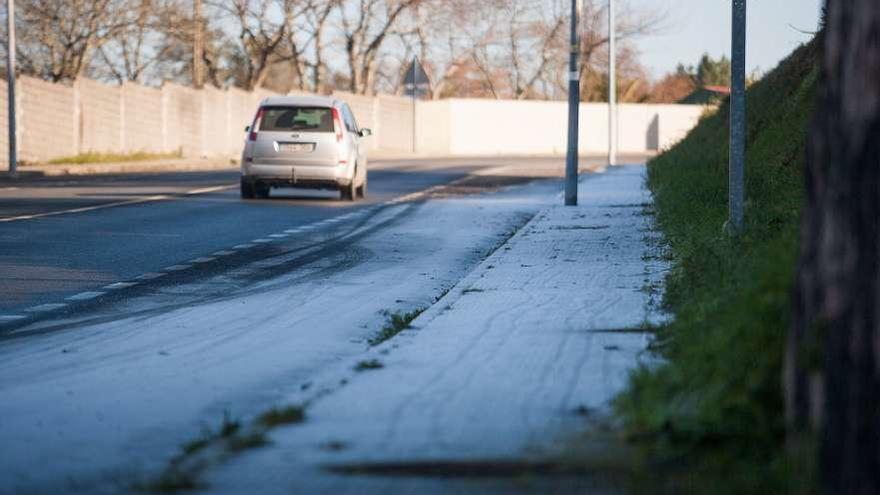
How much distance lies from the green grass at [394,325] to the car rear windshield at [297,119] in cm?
1603

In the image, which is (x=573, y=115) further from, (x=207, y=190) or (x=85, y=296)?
(x=85, y=296)

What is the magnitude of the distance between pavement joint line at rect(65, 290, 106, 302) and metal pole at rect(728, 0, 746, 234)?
4.63 metres

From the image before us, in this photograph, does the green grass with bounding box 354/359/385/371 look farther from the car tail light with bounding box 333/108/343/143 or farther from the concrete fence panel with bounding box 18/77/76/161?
the concrete fence panel with bounding box 18/77/76/161

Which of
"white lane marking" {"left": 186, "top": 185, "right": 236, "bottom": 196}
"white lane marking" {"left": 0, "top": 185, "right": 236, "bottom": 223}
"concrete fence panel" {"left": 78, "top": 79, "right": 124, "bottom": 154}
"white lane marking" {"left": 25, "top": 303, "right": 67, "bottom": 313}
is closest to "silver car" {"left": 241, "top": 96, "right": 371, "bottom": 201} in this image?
"white lane marking" {"left": 0, "top": 185, "right": 236, "bottom": 223}

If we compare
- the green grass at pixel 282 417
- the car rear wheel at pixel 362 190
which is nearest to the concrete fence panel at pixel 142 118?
the car rear wheel at pixel 362 190

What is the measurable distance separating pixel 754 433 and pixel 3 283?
875 centimetres

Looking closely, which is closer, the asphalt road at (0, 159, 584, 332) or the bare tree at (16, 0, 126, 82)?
the asphalt road at (0, 159, 584, 332)

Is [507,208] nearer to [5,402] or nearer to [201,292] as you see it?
[201,292]

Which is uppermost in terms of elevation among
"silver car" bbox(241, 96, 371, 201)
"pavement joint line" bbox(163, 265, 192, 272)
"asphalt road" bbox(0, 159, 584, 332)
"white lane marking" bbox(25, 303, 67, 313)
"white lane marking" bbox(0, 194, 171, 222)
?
"silver car" bbox(241, 96, 371, 201)

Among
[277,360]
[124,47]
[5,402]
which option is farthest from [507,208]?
[124,47]

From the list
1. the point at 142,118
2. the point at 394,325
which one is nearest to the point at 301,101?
the point at 394,325

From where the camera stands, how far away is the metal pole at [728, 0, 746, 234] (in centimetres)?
1191

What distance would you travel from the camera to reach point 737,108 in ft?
39.7

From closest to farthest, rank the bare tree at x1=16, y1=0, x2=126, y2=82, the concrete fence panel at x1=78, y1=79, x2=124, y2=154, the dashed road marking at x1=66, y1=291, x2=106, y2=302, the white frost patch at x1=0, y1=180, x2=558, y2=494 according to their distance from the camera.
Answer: the white frost patch at x1=0, y1=180, x2=558, y2=494 < the dashed road marking at x1=66, y1=291, x2=106, y2=302 < the concrete fence panel at x1=78, y1=79, x2=124, y2=154 < the bare tree at x1=16, y1=0, x2=126, y2=82
